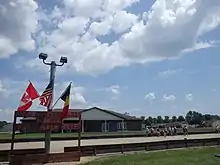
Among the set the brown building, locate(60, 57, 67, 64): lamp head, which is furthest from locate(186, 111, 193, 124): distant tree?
locate(60, 57, 67, 64): lamp head

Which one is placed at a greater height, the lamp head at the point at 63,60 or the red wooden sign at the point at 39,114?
the lamp head at the point at 63,60

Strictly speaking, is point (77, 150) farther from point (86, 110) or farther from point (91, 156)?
point (86, 110)

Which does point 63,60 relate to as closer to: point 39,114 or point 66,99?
point 66,99

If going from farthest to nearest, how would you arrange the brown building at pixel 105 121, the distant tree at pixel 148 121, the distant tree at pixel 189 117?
the distant tree at pixel 189 117 → the distant tree at pixel 148 121 → the brown building at pixel 105 121

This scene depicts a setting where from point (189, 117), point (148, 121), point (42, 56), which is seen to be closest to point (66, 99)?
point (42, 56)

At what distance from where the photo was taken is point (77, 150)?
69.1 feet

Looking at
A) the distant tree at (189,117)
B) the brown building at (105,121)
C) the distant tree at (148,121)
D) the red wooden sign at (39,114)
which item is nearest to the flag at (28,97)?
the red wooden sign at (39,114)

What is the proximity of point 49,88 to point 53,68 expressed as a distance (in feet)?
4.60

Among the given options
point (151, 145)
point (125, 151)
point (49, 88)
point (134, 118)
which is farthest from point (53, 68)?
point (134, 118)

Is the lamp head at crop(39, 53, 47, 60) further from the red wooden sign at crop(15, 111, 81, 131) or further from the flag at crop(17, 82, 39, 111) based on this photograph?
the red wooden sign at crop(15, 111, 81, 131)

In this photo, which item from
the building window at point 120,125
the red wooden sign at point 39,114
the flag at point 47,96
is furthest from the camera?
the building window at point 120,125

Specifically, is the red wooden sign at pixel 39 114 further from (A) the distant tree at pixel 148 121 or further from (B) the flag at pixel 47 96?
(A) the distant tree at pixel 148 121

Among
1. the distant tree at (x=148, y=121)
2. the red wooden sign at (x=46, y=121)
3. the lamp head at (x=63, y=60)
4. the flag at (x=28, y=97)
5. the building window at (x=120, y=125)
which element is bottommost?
the red wooden sign at (x=46, y=121)

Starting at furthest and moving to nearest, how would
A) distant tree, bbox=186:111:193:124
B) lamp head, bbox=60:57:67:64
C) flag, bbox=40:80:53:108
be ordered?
distant tree, bbox=186:111:193:124 < lamp head, bbox=60:57:67:64 < flag, bbox=40:80:53:108
